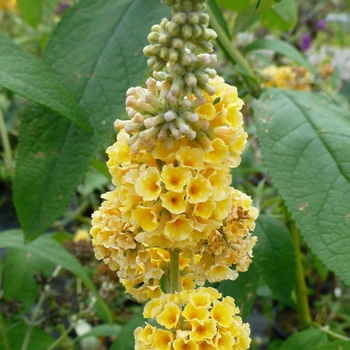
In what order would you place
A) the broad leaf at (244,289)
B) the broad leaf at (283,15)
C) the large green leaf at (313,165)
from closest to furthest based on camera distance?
the large green leaf at (313,165)
the broad leaf at (244,289)
the broad leaf at (283,15)

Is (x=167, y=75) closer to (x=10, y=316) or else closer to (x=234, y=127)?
(x=234, y=127)

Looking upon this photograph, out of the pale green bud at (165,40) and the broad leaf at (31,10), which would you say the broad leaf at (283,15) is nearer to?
the broad leaf at (31,10)

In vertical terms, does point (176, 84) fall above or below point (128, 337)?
above

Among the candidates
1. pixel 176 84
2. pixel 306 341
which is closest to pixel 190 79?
pixel 176 84

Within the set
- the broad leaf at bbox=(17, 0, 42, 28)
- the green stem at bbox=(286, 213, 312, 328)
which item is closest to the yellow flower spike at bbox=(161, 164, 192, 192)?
the green stem at bbox=(286, 213, 312, 328)

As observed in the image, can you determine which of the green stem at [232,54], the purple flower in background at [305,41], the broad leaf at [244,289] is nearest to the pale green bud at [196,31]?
the green stem at [232,54]

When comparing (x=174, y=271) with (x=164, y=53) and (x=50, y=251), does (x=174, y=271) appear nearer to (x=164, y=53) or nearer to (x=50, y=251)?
(x=164, y=53)

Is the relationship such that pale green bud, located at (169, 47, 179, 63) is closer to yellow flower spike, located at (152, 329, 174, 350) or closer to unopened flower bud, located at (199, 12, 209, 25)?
unopened flower bud, located at (199, 12, 209, 25)
